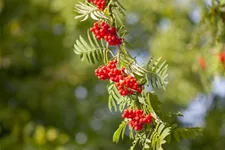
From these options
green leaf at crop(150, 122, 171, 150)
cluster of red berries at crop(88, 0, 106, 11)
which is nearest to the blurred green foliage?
cluster of red berries at crop(88, 0, 106, 11)

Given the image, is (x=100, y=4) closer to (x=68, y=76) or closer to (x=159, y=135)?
(x=159, y=135)

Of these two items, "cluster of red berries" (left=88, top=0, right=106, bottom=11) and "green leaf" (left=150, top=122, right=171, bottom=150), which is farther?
→ "cluster of red berries" (left=88, top=0, right=106, bottom=11)

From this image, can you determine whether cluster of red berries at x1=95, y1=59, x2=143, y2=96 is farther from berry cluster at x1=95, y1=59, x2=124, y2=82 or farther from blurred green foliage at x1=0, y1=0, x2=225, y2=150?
blurred green foliage at x1=0, y1=0, x2=225, y2=150

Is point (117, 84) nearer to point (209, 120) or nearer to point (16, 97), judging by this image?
point (209, 120)

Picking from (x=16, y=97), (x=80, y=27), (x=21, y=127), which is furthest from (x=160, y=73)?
(x=16, y=97)

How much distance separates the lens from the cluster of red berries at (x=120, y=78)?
79 centimetres

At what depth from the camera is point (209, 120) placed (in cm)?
468

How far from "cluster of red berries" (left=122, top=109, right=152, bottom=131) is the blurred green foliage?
11.4ft

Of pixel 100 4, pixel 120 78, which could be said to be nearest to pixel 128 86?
pixel 120 78

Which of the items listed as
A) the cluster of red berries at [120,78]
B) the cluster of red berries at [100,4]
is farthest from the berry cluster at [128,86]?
the cluster of red berries at [100,4]

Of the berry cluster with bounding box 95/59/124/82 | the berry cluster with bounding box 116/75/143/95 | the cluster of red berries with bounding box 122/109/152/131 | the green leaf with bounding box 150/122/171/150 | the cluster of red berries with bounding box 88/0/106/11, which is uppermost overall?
the cluster of red berries with bounding box 88/0/106/11

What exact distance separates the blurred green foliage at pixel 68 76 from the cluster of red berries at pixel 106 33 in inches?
135

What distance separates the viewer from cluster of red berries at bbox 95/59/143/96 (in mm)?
792

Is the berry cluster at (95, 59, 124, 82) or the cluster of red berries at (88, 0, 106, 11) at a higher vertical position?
the cluster of red berries at (88, 0, 106, 11)
